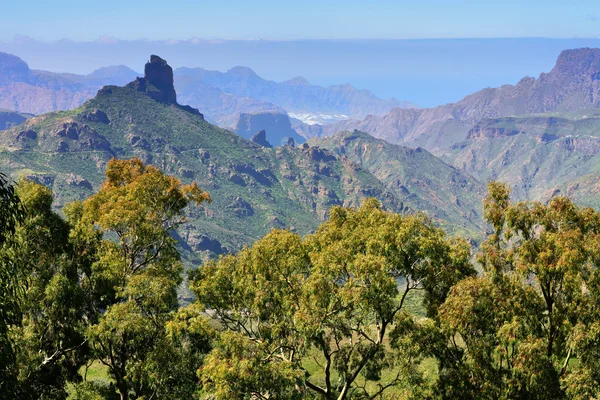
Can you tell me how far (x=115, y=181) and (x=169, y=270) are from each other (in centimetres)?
825

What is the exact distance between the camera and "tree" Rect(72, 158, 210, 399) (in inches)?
1015

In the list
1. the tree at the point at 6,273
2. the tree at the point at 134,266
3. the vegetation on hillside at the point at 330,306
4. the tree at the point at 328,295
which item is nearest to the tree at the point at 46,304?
the vegetation on hillside at the point at 330,306

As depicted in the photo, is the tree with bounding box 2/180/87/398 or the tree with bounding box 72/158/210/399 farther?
the tree with bounding box 72/158/210/399

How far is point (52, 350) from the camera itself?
2961 centimetres

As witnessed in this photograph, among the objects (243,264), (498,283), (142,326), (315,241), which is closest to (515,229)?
(498,283)

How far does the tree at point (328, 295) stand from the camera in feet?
74.0

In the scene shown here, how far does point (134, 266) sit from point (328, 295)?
1366cm

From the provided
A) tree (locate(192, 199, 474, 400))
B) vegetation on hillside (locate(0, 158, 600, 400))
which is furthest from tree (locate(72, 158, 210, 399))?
tree (locate(192, 199, 474, 400))

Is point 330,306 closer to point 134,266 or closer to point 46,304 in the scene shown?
point 134,266

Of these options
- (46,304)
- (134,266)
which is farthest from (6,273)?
(134,266)

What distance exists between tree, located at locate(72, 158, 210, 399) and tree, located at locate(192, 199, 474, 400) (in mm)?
3358

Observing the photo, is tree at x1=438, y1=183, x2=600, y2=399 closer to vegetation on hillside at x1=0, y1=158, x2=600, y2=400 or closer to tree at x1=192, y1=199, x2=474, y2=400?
vegetation on hillside at x1=0, y1=158, x2=600, y2=400

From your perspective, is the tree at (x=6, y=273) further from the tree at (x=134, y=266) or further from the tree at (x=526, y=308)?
the tree at (x=526, y=308)

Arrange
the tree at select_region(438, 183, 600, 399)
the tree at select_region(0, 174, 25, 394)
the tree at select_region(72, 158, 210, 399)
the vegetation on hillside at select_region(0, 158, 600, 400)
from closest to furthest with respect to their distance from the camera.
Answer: the tree at select_region(0, 174, 25, 394) < the vegetation on hillside at select_region(0, 158, 600, 400) < the tree at select_region(438, 183, 600, 399) < the tree at select_region(72, 158, 210, 399)
